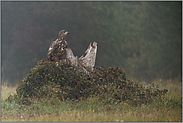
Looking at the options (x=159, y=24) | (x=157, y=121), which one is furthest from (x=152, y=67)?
(x=157, y=121)

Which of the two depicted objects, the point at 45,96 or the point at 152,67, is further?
the point at 152,67

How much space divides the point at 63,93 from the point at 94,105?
37.6 inches

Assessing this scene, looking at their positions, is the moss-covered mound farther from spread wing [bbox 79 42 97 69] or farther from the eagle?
spread wing [bbox 79 42 97 69]

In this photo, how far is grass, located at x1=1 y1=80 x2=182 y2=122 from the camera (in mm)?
4723

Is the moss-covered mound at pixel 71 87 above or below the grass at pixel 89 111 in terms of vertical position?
above

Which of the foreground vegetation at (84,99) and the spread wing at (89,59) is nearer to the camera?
the foreground vegetation at (84,99)

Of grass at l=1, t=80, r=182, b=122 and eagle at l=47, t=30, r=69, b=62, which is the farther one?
eagle at l=47, t=30, r=69, b=62

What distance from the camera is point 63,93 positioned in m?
5.76

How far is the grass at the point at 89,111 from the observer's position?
4723 mm

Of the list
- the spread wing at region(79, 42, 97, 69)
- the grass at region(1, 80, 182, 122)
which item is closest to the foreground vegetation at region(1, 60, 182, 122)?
the grass at region(1, 80, 182, 122)

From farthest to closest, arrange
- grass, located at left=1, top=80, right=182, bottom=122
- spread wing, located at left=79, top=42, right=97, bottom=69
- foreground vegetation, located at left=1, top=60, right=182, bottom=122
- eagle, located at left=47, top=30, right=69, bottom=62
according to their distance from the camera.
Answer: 1. spread wing, located at left=79, top=42, right=97, bottom=69
2. eagle, located at left=47, top=30, right=69, bottom=62
3. foreground vegetation, located at left=1, top=60, right=182, bottom=122
4. grass, located at left=1, top=80, right=182, bottom=122

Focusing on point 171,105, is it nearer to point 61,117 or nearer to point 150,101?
point 150,101

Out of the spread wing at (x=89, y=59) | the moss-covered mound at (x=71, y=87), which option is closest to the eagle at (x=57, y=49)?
the moss-covered mound at (x=71, y=87)

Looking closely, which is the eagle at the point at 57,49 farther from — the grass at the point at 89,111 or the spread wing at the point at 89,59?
the grass at the point at 89,111
